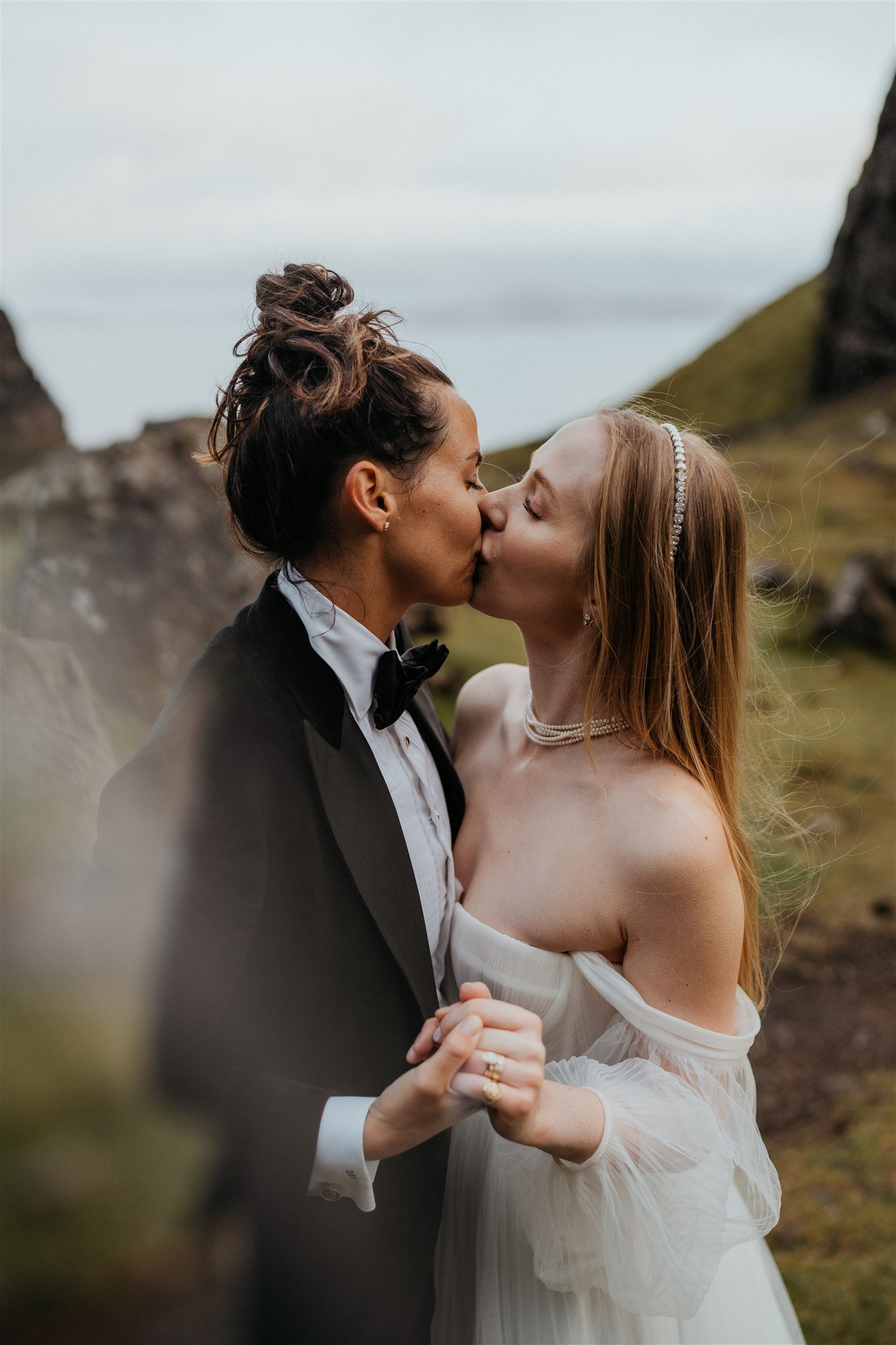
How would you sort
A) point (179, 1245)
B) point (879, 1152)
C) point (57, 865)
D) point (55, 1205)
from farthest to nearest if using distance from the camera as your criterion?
point (879, 1152) → point (57, 865) → point (179, 1245) → point (55, 1205)

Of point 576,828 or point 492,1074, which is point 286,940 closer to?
point 492,1074

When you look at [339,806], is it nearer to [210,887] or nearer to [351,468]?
[210,887]

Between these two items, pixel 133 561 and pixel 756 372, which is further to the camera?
pixel 756 372

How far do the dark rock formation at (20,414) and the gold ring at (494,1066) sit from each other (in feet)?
6.45

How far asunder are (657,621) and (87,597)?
3.30m

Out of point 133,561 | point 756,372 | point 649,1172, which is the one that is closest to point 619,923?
point 649,1172

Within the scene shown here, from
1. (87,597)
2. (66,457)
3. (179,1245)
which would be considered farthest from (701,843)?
(66,457)

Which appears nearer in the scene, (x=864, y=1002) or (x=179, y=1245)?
(x=179, y=1245)

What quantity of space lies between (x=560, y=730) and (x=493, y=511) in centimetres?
65

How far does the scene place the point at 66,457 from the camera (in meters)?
4.95

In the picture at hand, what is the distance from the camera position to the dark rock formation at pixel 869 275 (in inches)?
1217

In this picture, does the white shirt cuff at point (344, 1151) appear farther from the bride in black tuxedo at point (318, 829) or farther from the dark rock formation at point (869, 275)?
the dark rock formation at point (869, 275)

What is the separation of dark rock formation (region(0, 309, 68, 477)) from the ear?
0.95 metres

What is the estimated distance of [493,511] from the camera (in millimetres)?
2533
